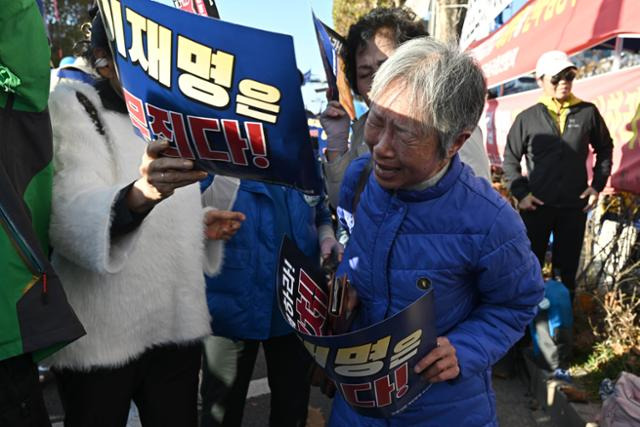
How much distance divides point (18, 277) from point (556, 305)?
3079mm

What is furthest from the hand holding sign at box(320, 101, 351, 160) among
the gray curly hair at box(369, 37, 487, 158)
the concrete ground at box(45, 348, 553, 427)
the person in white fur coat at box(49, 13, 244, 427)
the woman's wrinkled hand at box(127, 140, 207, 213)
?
the concrete ground at box(45, 348, 553, 427)

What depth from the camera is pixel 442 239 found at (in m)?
1.22

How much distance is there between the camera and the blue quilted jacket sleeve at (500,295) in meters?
1.18

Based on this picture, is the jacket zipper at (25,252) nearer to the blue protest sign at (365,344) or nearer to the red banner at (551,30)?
the blue protest sign at (365,344)

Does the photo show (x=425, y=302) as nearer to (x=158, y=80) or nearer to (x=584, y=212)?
(x=158, y=80)

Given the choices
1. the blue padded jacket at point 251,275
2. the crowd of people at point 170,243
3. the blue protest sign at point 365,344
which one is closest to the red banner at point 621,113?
the crowd of people at point 170,243

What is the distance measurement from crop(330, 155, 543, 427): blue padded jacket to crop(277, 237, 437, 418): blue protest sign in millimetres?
160

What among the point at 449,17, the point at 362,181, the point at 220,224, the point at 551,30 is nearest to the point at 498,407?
the point at 362,181

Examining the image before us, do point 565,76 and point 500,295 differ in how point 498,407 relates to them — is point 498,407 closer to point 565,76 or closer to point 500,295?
point 500,295

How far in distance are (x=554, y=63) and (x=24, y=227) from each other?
356 cm

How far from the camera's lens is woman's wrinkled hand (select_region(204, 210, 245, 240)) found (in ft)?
5.56

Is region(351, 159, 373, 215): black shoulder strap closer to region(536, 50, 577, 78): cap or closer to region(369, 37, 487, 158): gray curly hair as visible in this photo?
region(369, 37, 487, 158): gray curly hair

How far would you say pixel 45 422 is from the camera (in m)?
1.21

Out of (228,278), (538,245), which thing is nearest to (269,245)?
(228,278)
